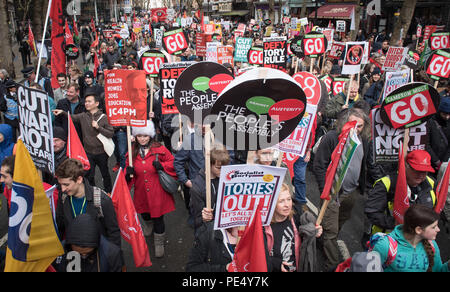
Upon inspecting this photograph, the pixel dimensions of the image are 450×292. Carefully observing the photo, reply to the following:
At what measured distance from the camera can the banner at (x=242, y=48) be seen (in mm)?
12078

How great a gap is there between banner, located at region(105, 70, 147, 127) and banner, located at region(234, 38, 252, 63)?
7.97 m

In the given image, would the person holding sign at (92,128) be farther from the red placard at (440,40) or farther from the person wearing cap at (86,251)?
the red placard at (440,40)

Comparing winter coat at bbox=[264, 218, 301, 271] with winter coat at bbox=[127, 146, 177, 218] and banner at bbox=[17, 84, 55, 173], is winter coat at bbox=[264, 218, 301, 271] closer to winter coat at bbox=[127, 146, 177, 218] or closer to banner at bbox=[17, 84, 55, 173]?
winter coat at bbox=[127, 146, 177, 218]

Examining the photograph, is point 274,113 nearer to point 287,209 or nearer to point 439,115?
point 287,209

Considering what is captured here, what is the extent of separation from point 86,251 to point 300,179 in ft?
12.2

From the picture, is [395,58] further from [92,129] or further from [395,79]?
[92,129]

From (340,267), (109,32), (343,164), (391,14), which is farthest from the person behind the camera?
(391,14)

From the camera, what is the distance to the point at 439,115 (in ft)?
19.0

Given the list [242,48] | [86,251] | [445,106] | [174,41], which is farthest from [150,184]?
[242,48]

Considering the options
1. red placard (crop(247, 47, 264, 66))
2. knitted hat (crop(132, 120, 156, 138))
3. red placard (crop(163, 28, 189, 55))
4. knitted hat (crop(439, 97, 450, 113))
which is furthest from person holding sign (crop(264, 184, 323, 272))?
red placard (crop(247, 47, 264, 66))

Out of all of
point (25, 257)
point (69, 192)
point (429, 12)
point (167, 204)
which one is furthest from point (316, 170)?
point (429, 12)

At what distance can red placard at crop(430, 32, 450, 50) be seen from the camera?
9.56m

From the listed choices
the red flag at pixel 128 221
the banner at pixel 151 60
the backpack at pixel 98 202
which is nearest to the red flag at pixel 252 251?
the red flag at pixel 128 221

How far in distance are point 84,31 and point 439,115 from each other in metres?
29.1
